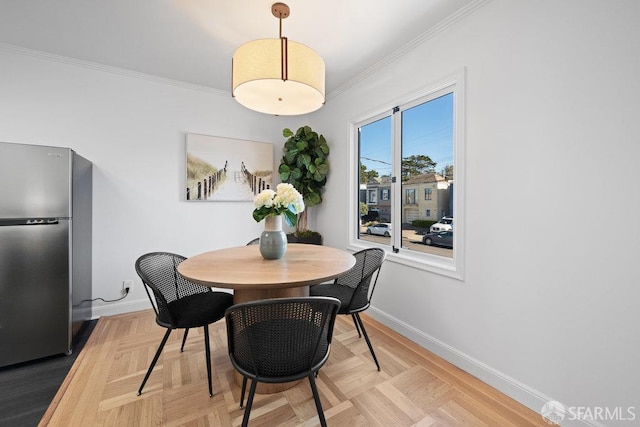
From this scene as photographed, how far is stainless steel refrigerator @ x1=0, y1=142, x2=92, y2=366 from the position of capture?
76.8 inches

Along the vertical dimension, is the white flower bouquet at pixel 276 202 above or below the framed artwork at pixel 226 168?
below

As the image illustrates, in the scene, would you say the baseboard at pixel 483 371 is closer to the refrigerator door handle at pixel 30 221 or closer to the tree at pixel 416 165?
the tree at pixel 416 165

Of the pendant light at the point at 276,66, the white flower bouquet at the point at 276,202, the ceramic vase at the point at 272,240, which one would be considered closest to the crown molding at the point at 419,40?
the pendant light at the point at 276,66

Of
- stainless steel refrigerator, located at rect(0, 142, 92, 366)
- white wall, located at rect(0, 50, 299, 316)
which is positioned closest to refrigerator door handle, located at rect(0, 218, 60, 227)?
stainless steel refrigerator, located at rect(0, 142, 92, 366)

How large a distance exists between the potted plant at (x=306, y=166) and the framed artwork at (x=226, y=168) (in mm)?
287

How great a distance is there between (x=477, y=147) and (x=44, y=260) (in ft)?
11.0

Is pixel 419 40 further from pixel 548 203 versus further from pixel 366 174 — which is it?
pixel 548 203

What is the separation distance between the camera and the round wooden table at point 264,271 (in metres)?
1.33

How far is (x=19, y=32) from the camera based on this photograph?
219 cm

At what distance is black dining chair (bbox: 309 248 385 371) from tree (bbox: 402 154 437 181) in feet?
2.92

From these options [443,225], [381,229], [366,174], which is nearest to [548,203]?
[443,225]

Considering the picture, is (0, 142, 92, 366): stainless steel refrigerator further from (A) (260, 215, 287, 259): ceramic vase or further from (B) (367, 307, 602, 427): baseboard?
(B) (367, 307, 602, 427): baseboard

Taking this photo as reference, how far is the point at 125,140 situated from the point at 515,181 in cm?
359

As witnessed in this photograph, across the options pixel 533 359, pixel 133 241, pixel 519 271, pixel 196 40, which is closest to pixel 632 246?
pixel 519 271
